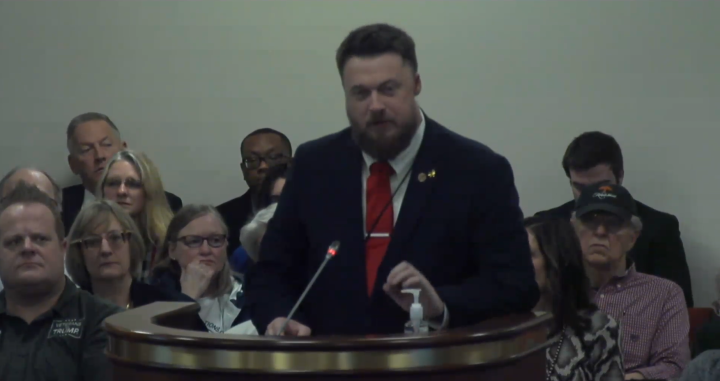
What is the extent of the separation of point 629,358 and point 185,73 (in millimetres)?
2758

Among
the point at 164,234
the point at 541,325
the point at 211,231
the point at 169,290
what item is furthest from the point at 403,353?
the point at 164,234

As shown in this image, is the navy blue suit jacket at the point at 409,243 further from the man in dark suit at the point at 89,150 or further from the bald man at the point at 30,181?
the man in dark suit at the point at 89,150

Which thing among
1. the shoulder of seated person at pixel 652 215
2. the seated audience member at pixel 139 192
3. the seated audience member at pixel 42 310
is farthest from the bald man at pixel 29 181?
the shoulder of seated person at pixel 652 215

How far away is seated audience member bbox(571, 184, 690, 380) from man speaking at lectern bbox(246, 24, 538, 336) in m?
1.44

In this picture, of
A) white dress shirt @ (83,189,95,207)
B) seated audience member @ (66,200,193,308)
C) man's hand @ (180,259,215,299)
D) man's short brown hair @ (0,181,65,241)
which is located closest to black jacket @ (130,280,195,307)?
seated audience member @ (66,200,193,308)

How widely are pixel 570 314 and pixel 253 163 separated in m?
2.25

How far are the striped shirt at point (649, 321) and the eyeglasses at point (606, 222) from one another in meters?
0.15

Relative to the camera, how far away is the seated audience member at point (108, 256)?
344cm

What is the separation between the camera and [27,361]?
2.74 meters

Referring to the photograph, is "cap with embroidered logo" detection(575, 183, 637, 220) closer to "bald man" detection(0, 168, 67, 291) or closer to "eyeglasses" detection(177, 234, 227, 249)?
"eyeglasses" detection(177, 234, 227, 249)

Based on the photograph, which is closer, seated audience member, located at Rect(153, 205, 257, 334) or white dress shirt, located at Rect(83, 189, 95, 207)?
seated audience member, located at Rect(153, 205, 257, 334)

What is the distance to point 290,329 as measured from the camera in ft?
6.34

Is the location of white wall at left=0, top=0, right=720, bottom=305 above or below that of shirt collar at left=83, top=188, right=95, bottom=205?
above

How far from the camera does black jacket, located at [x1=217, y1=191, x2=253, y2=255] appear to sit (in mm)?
4664
